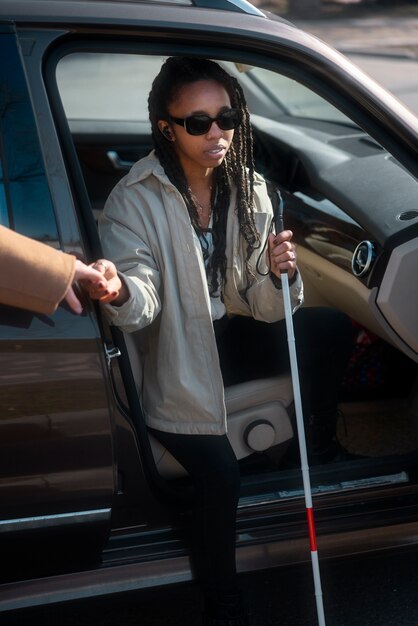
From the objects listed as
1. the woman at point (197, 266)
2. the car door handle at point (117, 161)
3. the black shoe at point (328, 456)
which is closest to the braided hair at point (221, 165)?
the woman at point (197, 266)

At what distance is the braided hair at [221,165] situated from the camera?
263cm

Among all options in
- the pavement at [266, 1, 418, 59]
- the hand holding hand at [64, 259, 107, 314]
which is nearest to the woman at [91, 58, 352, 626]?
the hand holding hand at [64, 259, 107, 314]

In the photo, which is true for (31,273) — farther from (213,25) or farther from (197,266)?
(213,25)

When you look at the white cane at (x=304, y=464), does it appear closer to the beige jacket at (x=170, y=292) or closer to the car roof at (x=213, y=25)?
the beige jacket at (x=170, y=292)

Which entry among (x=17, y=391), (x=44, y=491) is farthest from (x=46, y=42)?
(x=44, y=491)

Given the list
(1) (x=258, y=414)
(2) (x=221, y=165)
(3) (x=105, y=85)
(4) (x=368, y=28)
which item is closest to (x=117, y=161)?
(2) (x=221, y=165)

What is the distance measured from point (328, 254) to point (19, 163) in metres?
1.30

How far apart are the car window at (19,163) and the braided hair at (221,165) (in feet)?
1.45

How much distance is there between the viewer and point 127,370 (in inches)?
99.1

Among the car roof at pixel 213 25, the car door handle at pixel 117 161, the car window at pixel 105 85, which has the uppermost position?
the car window at pixel 105 85

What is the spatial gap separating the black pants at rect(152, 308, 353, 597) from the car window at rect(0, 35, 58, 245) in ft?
2.14

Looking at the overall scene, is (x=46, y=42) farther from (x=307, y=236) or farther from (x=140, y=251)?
(x=307, y=236)

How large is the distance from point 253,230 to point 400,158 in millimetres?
415

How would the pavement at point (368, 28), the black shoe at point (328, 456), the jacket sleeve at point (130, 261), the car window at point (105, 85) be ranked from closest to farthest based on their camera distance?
1. the jacket sleeve at point (130, 261)
2. the black shoe at point (328, 456)
3. the car window at point (105, 85)
4. the pavement at point (368, 28)
